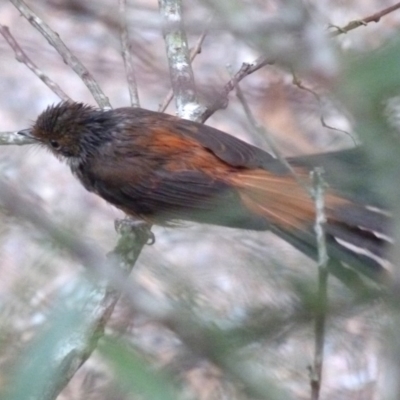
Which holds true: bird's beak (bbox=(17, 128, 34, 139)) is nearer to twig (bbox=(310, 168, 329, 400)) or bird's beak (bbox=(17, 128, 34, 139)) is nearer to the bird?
the bird

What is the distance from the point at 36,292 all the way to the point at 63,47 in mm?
2344

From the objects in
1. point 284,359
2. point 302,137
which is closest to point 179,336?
point 284,359

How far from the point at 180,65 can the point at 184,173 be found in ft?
1.49

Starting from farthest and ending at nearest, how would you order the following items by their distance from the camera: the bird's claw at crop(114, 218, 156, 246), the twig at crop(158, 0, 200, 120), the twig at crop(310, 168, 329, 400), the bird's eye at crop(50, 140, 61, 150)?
the bird's eye at crop(50, 140, 61, 150) < the bird's claw at crop(114, 218, 156, 246) < the twig at crop(158, 0, 200, 120) < the twig at crop(310, 168, 329, 400)

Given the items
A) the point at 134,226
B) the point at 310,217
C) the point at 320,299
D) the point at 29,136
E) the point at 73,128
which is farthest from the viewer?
the point at 73,128

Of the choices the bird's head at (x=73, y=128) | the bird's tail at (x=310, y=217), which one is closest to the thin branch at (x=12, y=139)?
the bird's head at (x=73, y=128)

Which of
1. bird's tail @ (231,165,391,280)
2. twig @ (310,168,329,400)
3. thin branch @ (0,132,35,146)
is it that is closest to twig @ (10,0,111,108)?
thin branch @ (0,132,35,146)

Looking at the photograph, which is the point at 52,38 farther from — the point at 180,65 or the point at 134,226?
the point at 134,226

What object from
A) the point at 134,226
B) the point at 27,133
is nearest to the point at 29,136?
the point at 27,133

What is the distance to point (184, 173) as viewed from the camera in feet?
11.8

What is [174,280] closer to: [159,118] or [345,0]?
[159,118]

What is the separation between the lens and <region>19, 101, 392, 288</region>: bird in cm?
244

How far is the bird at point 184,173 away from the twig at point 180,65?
10cm

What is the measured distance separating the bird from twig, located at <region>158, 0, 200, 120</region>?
0.34 ft
